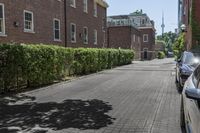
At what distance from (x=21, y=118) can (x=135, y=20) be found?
223 feet

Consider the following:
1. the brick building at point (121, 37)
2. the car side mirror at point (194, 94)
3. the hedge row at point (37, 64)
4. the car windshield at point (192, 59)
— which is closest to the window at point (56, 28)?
the hedge row at point (37, 64)

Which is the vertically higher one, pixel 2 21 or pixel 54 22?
pixel 54 22

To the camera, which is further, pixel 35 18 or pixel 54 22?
pixel 54 22

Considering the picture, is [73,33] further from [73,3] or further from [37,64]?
[37,64]

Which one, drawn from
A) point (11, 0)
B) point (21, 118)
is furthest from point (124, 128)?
point (11, 0)

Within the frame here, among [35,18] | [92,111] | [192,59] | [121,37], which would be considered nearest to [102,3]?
[35,18]

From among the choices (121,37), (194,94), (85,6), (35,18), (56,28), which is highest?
(85,6)

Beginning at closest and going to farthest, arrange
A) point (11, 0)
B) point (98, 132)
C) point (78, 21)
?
point (98, 132), point (11, 0), point (78, 21)

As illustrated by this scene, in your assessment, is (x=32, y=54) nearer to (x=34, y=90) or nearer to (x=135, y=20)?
(x=34, y=90)

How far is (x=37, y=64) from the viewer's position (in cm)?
1380

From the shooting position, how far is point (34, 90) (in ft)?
42.2

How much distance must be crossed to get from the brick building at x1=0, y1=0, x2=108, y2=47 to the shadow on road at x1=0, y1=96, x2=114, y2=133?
9321 mm

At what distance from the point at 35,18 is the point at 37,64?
883 cm

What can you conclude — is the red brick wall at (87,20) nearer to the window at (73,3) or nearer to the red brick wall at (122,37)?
the window at (73,3)
